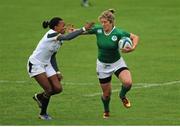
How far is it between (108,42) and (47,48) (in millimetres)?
1487

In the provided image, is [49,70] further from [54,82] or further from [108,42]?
[108,42]

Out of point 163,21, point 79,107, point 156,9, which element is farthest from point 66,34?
point 156,9

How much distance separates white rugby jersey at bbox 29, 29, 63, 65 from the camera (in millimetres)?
20125

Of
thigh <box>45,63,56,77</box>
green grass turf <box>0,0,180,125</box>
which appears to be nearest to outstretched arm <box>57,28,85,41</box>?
thigh <box>45,63,56,77</box>

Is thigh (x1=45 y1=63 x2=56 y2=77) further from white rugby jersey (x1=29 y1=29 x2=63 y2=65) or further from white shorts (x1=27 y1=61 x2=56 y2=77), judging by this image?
white rugby jersey (x1=29 y1=29 x2=63 y2=65)

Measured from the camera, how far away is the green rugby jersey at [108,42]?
66.6 feet

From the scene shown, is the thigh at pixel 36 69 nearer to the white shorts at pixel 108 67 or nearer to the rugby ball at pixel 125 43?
the white shorts at pixel 108 67

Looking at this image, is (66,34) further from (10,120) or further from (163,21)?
(163,21)

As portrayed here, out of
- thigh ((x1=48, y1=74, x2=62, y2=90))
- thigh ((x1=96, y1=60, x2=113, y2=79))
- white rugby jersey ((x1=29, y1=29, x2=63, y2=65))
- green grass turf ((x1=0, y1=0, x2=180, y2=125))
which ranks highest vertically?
white rugby jersey ((x1=29, y1=29, x2=63, y2=65))

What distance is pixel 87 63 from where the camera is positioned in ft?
106

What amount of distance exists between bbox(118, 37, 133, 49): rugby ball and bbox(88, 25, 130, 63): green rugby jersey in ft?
0.36

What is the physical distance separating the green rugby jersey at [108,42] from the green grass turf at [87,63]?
4.98 ft

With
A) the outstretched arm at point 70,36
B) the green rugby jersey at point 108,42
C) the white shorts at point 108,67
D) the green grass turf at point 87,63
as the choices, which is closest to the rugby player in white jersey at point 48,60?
the outstretched arm at point 70,36

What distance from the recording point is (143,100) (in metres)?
24.6
